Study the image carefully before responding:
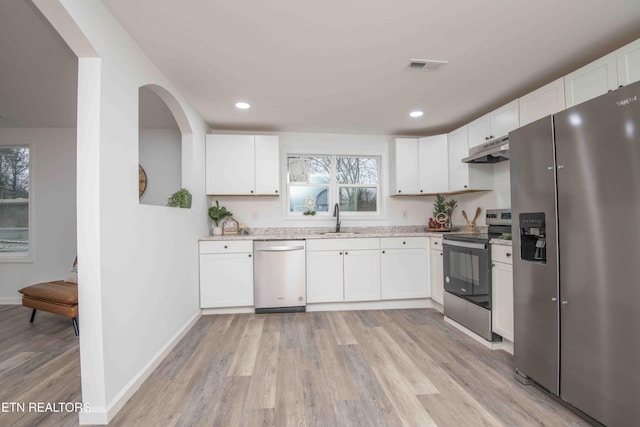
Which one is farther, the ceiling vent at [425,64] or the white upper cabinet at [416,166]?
the white upper cabinet at [416,166]

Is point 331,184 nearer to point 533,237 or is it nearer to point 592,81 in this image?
point 533,237

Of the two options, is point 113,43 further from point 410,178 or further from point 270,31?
point 410,178

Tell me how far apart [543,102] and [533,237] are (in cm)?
124

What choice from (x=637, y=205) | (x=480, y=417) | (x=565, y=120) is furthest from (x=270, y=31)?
(x=480, y=417)

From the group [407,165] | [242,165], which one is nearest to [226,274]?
[242,165]

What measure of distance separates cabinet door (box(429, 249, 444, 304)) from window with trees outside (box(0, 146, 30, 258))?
18.0ft

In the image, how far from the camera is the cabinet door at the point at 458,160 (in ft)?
11.0

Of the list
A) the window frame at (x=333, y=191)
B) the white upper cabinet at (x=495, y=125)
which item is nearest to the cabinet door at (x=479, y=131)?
the white upper cabinet at (x=495, y=125)

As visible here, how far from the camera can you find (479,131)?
10.1 feet

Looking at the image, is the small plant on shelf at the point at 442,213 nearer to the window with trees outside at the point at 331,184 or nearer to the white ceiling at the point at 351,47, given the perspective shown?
the window with trees outside at the point at 331,184

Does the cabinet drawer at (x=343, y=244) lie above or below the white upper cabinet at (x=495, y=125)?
below

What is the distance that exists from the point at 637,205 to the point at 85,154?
109 inches

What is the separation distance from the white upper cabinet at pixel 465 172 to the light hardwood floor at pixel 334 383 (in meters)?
1.69

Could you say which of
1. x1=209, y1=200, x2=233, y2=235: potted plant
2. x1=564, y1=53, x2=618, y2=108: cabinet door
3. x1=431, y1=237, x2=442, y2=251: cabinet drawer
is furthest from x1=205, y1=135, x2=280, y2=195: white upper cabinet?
x1=564, y1=53, x2=618, y2=108: cabinet door
